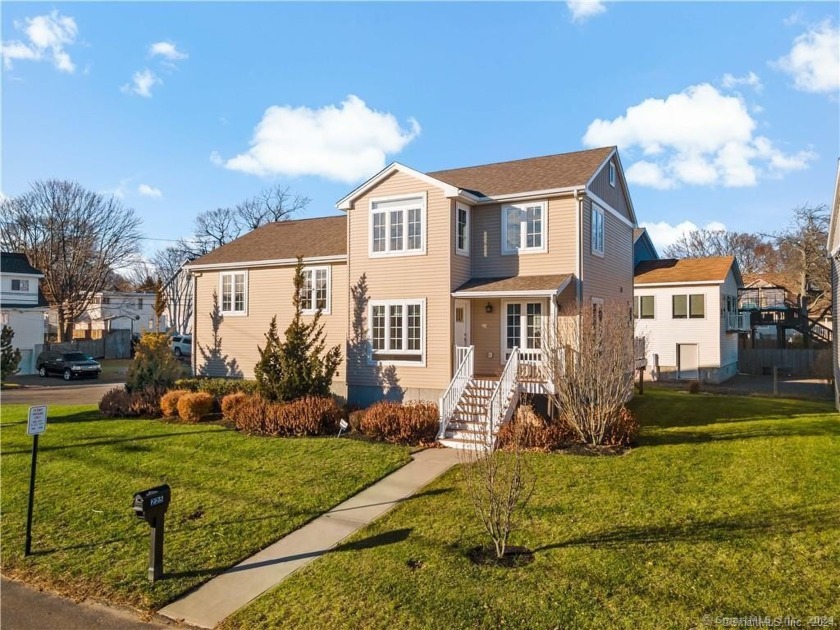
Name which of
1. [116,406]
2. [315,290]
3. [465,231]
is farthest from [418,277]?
[116,406]

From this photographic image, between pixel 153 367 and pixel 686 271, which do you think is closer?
pixel 153 367

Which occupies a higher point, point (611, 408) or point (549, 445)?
point (611, 408)

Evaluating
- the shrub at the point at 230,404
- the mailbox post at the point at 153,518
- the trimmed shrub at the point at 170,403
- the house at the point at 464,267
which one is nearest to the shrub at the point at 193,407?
the trimmed shrub at the point at 170,403

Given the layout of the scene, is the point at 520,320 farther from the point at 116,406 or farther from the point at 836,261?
the point at 116,406

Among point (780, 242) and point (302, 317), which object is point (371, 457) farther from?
point (780, 242)

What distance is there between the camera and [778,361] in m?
34.9

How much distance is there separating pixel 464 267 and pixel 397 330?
2.78m

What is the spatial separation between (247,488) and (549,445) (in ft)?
19.8

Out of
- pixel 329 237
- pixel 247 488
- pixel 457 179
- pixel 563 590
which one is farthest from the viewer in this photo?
pixel 329 237

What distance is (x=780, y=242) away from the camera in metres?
43.0

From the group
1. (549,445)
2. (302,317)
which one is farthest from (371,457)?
(302,317)

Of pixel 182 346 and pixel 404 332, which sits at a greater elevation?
pixel 404 332

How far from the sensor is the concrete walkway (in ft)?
18.9

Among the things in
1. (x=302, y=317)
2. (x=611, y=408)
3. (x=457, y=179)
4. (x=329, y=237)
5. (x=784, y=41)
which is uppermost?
(x=784, y=41)
